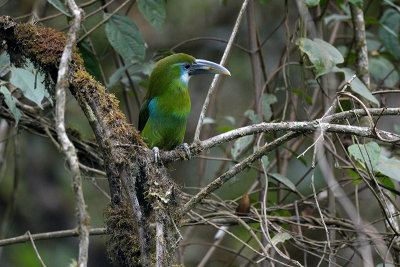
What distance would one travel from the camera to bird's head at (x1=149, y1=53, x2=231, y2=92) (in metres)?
3.38

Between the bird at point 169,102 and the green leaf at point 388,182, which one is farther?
the bird at point 169,102

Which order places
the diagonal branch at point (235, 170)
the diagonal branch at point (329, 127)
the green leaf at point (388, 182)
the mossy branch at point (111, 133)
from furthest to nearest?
the green leaf at point (388, 182) → the diagonal branch at point (235, 170) → the diagonal branch at point (329, 127) → the mossy branch at point (111, 133)

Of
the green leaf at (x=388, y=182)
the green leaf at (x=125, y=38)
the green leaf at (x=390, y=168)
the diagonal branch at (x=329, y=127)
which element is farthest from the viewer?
the green leaf at (x=125, y=38)

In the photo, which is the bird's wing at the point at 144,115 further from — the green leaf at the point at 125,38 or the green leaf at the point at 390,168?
the green leaf at the point at 390,168

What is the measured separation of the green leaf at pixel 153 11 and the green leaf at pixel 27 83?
1.28m

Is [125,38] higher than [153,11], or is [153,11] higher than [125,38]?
[153,11]

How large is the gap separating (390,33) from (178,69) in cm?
180

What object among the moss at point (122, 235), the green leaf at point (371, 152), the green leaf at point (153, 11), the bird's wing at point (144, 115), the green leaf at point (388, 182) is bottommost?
the green leaf at point (388, 182)

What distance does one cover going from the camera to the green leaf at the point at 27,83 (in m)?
2.15

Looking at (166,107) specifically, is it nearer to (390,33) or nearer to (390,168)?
(390,168)

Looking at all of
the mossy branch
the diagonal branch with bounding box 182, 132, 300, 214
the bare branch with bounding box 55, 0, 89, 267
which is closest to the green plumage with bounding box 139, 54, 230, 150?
the diagonal branch with bounding box 182, 132, 300, 214

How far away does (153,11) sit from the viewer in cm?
333

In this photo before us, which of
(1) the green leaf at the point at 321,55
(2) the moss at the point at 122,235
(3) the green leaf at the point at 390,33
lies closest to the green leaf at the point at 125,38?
(1) the green leaf at the point at 321,55

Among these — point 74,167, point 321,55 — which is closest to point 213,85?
point 321,55
